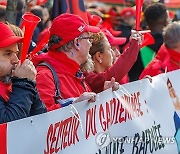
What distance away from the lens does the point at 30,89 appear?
495 cm

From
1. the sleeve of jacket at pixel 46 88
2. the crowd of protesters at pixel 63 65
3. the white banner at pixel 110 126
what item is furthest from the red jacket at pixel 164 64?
the sleeve of jacket at pixel 46 88

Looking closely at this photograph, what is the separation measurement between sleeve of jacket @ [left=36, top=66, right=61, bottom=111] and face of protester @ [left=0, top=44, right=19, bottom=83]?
0.58 metres

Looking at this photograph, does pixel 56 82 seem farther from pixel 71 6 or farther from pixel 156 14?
pixel 156 14

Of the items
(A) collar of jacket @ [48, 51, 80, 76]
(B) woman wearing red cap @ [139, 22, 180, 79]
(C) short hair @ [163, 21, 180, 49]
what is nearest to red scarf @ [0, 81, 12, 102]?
(A) collar of jacket @ [48, 51, 80, 76]

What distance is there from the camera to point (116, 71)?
682cm

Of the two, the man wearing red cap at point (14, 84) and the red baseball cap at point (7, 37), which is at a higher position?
the red baseball cap at point (7, 37)

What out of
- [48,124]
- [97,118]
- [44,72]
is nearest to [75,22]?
[44,72]

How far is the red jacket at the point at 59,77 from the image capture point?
570 cm

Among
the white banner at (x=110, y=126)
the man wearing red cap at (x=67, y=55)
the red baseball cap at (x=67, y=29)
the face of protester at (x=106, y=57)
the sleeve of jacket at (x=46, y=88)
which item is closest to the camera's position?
the white banner at (x=110, y=126)

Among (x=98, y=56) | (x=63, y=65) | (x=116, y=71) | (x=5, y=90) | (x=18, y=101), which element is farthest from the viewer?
(x=98, y=56)

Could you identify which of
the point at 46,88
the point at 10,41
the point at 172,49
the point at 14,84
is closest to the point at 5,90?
the point at 14,84

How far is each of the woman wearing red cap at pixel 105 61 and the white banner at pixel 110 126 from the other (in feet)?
0.99

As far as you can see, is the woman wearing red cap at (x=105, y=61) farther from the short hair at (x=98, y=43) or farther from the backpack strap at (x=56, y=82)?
the backpack strap at (x=56, y=82)

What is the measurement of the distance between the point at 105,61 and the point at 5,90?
7.00 feet
